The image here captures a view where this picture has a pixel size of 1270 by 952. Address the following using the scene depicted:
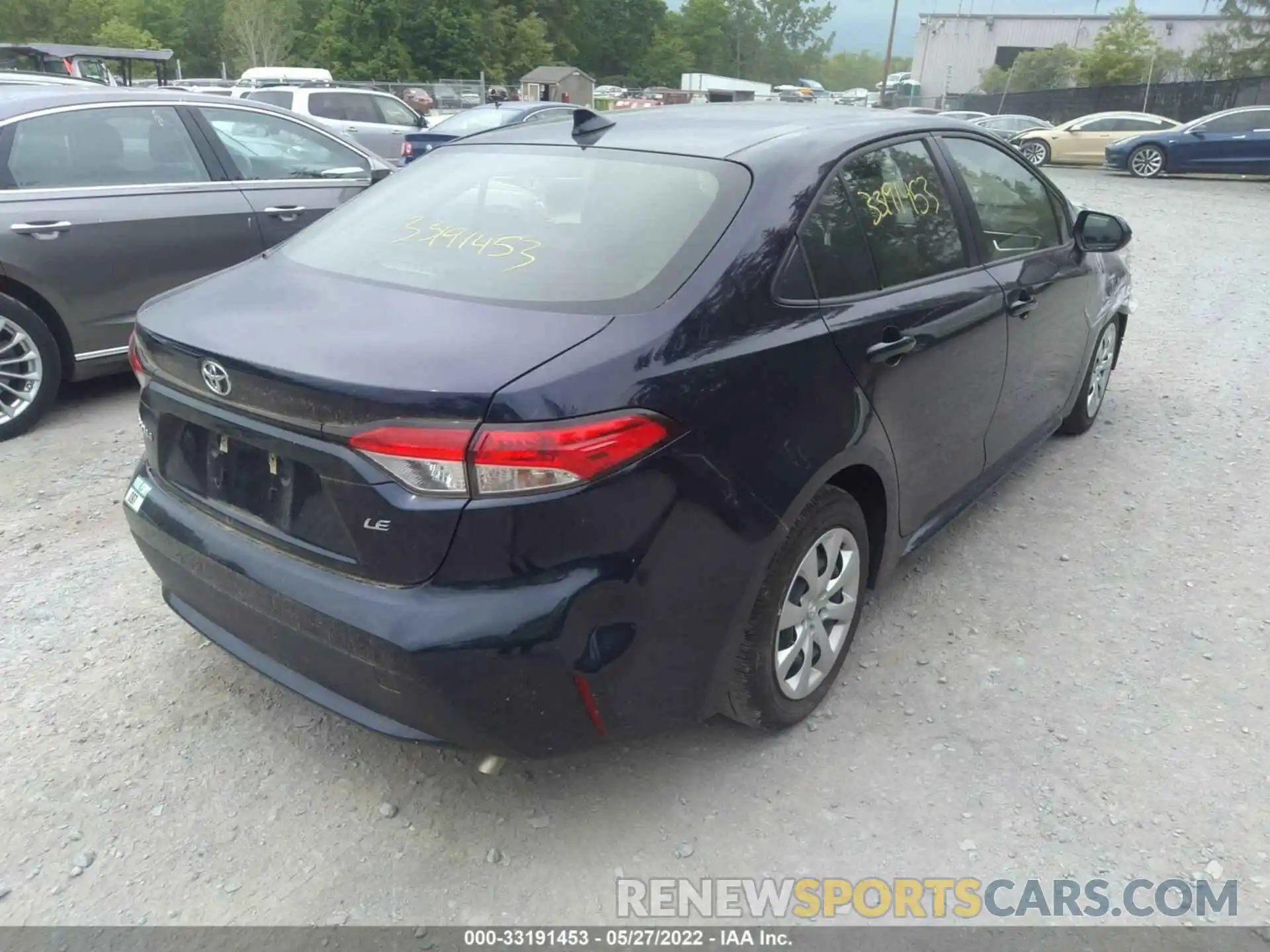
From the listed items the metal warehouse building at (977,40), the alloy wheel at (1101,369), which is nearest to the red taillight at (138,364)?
the alloy wheel at (1101,369)

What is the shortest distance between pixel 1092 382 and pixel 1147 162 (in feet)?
65.7

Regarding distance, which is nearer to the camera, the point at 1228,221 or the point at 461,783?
the point at 461,783

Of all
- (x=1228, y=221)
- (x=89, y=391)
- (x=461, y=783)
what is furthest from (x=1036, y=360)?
(x=1228, y=221)

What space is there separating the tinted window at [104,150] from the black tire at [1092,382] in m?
4.93

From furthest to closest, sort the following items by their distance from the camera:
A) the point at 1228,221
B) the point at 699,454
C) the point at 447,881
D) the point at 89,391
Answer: the point at 1228,221
the point at 89,391
the point at 447,881
the point at 699,454

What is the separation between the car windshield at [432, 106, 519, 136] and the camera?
15.0 meters

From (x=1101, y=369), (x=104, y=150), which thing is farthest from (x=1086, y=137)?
(x=104, y=150)

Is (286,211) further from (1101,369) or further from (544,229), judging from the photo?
(1101,369)

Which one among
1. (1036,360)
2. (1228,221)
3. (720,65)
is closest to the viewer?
(1036,360)

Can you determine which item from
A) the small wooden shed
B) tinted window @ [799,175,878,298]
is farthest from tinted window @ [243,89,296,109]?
the small wooden shed

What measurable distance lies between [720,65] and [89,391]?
425ft

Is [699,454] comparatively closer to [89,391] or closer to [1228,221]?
[89,391]

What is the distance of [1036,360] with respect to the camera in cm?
396

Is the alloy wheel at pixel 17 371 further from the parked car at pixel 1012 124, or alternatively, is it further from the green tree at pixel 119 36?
the green tree at pixel 119 36
